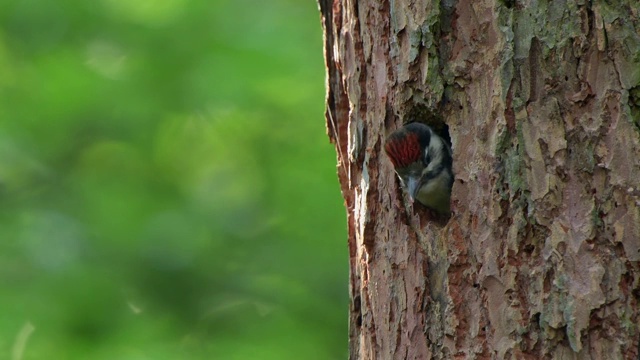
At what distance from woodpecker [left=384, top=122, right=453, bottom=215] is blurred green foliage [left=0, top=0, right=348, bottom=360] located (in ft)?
8.55

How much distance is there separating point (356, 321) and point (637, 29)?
4.90 feet

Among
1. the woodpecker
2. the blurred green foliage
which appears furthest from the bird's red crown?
the blurred green foliage

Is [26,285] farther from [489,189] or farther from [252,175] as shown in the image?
[489,189]

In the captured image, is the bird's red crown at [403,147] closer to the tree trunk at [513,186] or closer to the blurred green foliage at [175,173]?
the tree trunk at [513,186]

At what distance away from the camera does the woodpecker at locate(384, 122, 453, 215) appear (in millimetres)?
2947

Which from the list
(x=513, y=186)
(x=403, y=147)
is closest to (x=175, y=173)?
(x=403, y=147)

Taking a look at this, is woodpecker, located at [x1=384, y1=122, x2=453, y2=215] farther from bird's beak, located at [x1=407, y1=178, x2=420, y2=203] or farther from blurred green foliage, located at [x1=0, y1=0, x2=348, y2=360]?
blurred green foliage, located at [x1=0, y1=0, x2=348, y2=360]

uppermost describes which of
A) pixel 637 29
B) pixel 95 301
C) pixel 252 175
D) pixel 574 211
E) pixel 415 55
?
pixel 252 175

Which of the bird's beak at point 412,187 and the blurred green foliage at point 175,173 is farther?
the blurred green foliage at point 175,173

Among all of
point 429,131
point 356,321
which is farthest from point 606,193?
point 356,321

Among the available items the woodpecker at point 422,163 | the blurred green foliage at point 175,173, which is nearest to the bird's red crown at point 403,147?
the woodpecker at point 422,163

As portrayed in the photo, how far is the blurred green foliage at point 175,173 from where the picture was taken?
5605 mm

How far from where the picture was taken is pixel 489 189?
2.71 meters

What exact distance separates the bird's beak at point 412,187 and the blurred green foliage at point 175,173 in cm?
263
